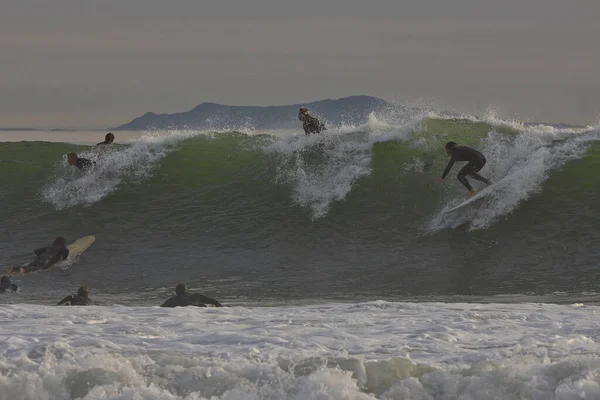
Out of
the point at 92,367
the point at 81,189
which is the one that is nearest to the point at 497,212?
the point at 81,189

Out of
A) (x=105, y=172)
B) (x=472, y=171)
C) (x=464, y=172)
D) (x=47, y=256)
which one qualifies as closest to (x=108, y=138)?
(x=105, y=172)

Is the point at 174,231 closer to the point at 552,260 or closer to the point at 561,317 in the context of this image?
the point at 552,260

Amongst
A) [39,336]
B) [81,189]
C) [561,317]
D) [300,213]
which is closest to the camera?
[39,336]

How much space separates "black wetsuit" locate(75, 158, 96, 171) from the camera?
64.4 ft

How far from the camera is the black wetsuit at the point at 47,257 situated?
15.2 meters

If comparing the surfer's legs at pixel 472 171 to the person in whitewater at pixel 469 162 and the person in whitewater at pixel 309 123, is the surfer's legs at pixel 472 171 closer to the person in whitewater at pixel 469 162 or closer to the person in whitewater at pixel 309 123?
the person in whitewater at pixel 469 162

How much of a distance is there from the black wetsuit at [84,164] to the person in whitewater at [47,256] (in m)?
4.08

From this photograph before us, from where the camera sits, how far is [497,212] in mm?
15547

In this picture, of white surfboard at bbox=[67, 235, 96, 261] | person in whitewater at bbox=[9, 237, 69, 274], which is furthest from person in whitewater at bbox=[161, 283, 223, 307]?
white surfboard at bbox=[67, 235, 96, 261]

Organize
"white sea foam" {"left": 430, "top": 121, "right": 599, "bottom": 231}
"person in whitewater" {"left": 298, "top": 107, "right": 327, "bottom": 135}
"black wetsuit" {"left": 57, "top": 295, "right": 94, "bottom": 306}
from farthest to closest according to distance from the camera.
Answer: "person in whitewater" {"left": 298, "top": 107, "right": 327, "bottom": 135} → "white sea foam" {"left": 430, "top": 121, "right": 599, "bottom": 231} → "black wetsuit" {"left": 57, "top": 295, "right": 94, "bottom": 306}

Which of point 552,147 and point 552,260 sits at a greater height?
point 552,147

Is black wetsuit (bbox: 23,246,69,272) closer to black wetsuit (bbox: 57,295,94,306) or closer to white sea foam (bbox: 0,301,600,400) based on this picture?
black wetsuit (bbox: 57,295,94,306)

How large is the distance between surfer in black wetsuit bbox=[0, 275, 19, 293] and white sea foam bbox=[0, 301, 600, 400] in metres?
5.54

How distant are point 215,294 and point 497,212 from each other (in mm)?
5286
